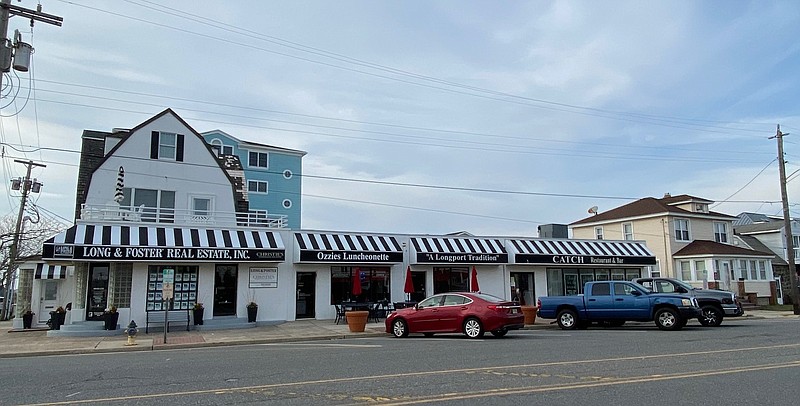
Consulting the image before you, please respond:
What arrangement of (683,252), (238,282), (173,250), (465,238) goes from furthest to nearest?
1. (683,252)
2. (465,238)
3. (238,282)
4. (173,250)

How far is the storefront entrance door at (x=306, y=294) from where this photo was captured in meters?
26.9

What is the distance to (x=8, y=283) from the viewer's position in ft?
122

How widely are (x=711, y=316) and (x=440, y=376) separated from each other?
52.5ft

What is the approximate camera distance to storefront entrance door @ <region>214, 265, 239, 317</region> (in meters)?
24.9

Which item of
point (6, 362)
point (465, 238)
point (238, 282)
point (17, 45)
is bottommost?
point (6, 362)

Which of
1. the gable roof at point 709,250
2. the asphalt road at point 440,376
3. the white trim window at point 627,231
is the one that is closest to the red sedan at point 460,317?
the asphalt road at point 440,376

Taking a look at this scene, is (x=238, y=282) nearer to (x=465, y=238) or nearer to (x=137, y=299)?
(x=137, y=299)

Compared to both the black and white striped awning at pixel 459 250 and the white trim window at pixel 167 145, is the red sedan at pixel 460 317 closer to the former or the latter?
the black and white striped awning at pixel 459 250

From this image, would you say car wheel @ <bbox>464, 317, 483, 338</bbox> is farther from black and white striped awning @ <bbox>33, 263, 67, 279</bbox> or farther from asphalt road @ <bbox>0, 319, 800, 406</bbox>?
black and white striped awning @ <bbox>33, 263, 67, 279</bbox>

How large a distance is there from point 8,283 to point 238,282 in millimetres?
21118

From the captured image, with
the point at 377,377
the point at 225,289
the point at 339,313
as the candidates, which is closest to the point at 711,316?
the point at 339,313

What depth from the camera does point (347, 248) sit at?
27.0 metres

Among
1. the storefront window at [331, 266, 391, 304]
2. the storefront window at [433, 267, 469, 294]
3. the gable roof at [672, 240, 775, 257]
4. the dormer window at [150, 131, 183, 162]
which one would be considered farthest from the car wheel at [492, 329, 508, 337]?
the gable roof at [672, 240, 775, 257]

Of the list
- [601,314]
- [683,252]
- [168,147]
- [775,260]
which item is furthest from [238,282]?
[775,260]
